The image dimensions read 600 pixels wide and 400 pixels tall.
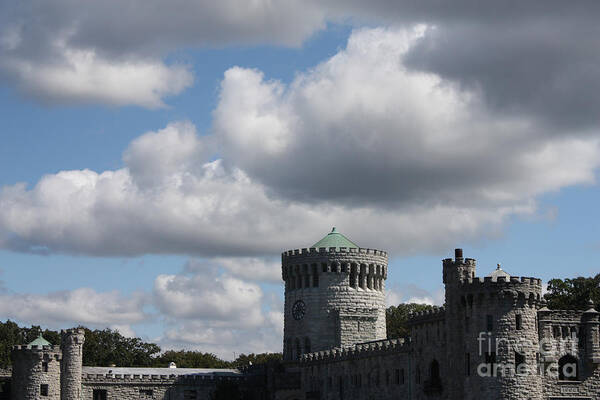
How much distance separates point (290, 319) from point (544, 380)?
4421 cm

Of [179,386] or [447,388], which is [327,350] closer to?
[179,386]

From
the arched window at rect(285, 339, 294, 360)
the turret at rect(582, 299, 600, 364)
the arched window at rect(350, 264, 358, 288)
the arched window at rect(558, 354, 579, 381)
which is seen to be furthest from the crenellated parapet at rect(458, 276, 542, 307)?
the arched window at rect(285, 339, 294, 360)

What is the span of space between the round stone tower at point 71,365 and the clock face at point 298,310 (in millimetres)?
26377

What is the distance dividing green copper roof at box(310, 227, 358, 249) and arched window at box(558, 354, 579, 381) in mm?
38985

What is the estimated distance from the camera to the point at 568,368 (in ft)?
295

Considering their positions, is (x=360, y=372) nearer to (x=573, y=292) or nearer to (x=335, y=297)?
(x=335, y=297)

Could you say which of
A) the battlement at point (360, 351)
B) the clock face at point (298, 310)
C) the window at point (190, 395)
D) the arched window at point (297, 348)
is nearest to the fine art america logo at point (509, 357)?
the battlement at point (360, 351)

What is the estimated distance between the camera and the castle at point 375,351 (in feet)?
282

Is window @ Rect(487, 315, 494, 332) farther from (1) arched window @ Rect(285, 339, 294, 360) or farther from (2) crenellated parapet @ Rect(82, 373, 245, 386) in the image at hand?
(2) crenellated parapet @ Rect(82, 373, 245, 386)

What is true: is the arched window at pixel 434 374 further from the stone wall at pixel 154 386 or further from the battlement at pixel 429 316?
the stone wall at pixel 154 386

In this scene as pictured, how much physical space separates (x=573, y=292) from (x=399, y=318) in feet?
161

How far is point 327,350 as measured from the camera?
385ft

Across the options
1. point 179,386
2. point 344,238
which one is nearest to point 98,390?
point 179,386

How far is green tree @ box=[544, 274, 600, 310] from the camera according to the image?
112m
